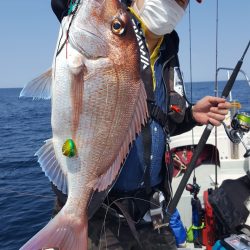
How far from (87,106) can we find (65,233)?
0.64 m

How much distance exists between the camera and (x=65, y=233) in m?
1.76

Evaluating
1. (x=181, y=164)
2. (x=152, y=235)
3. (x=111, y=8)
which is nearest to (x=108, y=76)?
(x=111, y=8)

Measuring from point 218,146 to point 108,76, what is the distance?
389 centimetres

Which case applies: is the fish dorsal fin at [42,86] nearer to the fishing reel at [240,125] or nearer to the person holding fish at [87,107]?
the person holding fish at [87,107]

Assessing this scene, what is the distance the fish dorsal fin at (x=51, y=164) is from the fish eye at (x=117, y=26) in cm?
64

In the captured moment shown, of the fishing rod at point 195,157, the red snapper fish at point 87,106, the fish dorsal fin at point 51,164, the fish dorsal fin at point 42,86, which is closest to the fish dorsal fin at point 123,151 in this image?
the red snapper fish at point 87,106

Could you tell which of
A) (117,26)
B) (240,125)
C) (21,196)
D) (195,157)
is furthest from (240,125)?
(21,196)

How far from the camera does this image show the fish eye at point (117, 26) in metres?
1.68

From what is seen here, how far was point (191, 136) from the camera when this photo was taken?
5.36 meters

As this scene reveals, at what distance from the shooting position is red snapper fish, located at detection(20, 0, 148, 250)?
5.42 feet

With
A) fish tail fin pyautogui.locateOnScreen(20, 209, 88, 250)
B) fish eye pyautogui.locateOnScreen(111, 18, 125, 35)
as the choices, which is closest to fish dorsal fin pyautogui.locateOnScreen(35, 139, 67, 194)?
fish tail fin pyautogui.locateOnScreen(20, 209, 88, 250)

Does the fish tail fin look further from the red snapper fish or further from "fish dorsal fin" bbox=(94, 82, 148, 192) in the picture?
"fish dorsal fin" bbox=(94, 82, 148, 192)

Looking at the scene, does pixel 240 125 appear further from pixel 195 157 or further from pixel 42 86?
pixel 42 86

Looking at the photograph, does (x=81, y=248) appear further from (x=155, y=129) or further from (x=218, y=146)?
(x=218, y=146)
